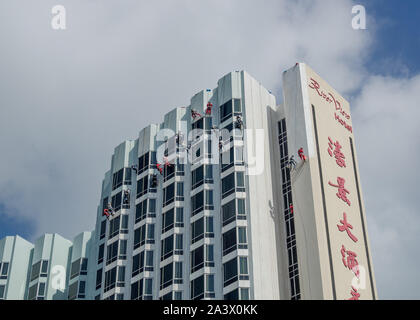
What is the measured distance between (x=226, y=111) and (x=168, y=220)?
16414 millimetres

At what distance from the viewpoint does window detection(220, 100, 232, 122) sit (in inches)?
3752

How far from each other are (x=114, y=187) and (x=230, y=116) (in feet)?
69.7

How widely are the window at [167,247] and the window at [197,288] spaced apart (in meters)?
6.26

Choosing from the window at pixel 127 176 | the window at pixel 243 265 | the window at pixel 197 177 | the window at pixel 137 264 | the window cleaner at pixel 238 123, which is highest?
the window cleaner at pixel 238 123

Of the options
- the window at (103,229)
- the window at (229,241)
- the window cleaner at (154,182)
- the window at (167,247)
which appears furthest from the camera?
the window at (103,229)

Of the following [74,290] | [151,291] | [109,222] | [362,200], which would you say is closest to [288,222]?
[362,200]

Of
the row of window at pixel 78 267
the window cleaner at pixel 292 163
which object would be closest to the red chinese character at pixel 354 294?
the window cleaner at pixel 292 163

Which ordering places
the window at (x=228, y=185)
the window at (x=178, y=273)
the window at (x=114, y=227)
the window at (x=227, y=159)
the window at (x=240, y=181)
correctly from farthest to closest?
1. the window at (x=114, y=227)
2. the window at (x=227, y=159)
3. the window at (x=228, y=185)
4. the window at (x=240, y=181)
5. the window at (x=178, y=273)

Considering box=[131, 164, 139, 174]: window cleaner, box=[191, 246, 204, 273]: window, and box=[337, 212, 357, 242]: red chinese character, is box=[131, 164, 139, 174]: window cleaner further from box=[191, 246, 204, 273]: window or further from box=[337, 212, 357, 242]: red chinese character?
box=[337, 212, 357, 242]: red chinese character

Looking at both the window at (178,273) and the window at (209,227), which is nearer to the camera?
the window at (178,273)

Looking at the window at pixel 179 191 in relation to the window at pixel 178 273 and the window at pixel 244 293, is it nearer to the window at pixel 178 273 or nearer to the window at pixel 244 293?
the window at pixel 178 273

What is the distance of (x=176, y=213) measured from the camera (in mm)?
92312

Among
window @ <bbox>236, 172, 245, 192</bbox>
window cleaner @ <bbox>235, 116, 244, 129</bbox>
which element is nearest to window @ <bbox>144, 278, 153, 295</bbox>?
window @ <bbox>236, 172, 245, 192</bbox>

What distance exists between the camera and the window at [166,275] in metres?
87.9
